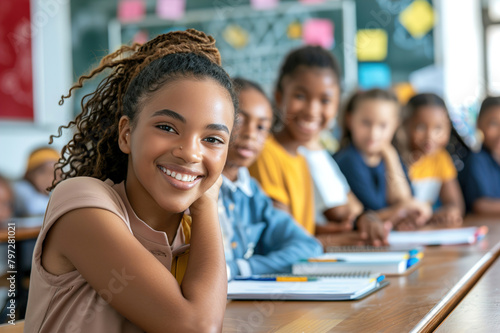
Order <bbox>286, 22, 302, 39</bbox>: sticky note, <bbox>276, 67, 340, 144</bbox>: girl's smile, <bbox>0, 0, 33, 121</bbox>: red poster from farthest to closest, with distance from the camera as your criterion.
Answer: <bbox>286, 22, 302, 39</bbox>: sticky note → <bbox>0, 0, 33, 121</bbox>: red poster → <bbox>276, 67, 340, 144</bbox>: girl's smile

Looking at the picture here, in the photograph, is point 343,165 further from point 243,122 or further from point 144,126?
point 144,126

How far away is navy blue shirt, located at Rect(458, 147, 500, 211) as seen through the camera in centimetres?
307

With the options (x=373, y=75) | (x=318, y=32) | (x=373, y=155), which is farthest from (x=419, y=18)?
(x=373, y=155)

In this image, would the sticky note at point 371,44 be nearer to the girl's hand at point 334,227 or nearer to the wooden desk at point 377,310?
the girl's hand at point 334,227

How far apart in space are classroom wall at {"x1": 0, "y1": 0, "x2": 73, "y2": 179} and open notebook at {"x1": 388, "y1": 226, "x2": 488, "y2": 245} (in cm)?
278

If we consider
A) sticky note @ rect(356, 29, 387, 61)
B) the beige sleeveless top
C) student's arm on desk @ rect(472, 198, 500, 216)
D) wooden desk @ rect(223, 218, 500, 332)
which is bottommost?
student's arm on desk @ rect(472, 198, 500, 216)

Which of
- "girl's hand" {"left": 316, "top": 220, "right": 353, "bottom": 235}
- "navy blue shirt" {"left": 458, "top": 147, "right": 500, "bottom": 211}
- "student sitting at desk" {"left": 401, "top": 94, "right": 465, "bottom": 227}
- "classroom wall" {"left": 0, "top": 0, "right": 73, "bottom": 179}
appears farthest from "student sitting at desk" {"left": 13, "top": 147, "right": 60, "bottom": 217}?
"navy blue shirt" {"left": 458, "top": 147, "right": 500, "bottom": 211}

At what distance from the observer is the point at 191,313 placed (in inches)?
31.2

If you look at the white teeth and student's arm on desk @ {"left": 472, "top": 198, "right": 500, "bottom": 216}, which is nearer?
the white teeth

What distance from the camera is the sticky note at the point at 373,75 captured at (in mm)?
4457

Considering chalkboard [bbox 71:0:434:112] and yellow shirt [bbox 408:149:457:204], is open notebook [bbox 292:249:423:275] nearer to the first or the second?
yellow shirt [bbox 408:149:457:204]

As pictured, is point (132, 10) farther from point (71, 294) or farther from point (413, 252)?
point (71, 294)

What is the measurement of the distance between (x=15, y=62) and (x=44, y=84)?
0.35 m

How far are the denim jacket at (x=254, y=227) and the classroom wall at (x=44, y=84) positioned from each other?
2.72 metres
